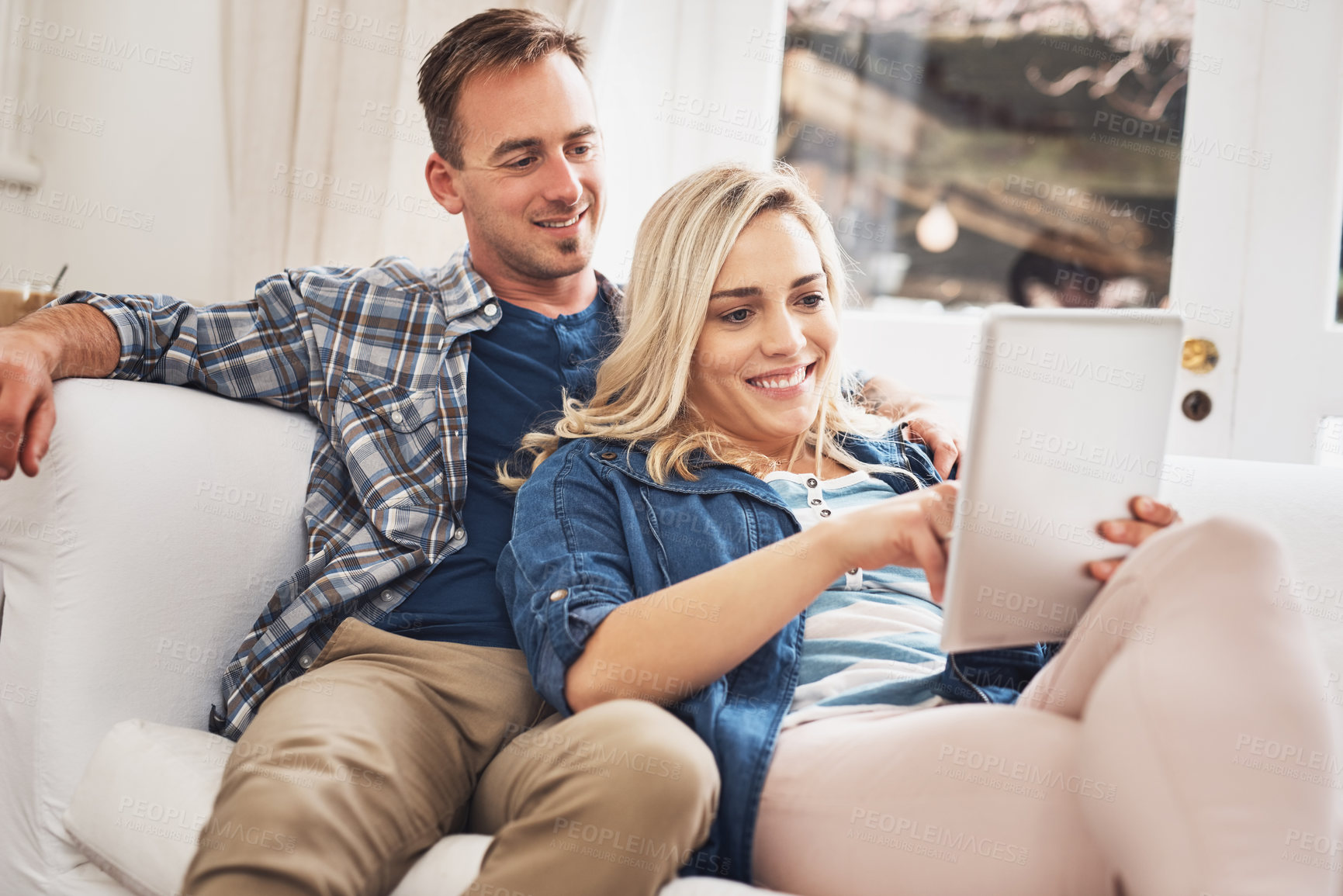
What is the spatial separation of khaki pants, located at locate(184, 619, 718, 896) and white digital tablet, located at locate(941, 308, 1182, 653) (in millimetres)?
281

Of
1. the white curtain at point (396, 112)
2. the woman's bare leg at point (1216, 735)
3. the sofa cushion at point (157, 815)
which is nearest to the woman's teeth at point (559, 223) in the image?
the white curtain at point (396, 112)

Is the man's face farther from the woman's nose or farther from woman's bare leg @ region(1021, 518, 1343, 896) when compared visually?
woman's bare leg @ region(1021, 518, 1343, 896)

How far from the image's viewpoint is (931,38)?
220 centimetres

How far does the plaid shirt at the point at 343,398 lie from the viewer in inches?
52.0

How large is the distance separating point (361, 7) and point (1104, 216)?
5.26 ft

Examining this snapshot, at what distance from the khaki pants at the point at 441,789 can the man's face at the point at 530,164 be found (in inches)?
27.2

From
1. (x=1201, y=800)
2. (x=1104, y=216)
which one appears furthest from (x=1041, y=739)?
(x=1104, y=216)

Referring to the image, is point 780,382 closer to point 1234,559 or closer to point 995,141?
point 1234,559

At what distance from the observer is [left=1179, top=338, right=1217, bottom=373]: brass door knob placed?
1956 mm

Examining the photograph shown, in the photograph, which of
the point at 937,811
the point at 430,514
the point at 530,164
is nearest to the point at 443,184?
the point at 530,164

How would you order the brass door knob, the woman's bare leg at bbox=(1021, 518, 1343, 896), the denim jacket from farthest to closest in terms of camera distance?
the brass door knob
the denim jacket
the woman's bare leg at bbox=(1021, 518, 1343, 896)

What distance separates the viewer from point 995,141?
7.19 ft

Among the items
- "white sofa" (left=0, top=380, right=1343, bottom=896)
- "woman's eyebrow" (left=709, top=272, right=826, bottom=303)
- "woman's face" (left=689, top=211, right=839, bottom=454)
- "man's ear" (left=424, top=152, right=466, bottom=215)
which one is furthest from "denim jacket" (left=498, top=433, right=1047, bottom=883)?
"man's ear" (left=424, top=152, right=466, bottom=215)

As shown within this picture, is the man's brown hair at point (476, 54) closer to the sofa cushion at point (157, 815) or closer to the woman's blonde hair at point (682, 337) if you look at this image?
the woman's blonde hair at point (682, 337)
